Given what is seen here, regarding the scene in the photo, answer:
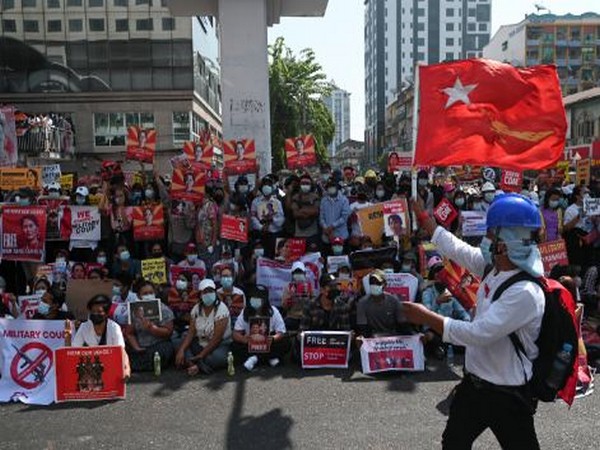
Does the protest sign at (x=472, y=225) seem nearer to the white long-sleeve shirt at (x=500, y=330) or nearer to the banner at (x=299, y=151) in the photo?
the banner at (x=299, y=151)

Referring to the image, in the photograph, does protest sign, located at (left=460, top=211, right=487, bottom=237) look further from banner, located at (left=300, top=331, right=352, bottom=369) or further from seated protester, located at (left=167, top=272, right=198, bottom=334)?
seated protester, located at (left=167, top=272, right=198, bottom=334)

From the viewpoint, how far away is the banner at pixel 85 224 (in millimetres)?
10219

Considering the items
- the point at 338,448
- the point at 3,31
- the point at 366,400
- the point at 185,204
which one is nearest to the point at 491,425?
the point at 338,448

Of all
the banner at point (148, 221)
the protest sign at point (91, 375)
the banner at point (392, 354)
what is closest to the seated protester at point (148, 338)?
the protest sign at point (91, 375)

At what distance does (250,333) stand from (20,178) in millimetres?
6228

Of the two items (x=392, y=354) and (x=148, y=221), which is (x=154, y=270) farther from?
(x=392, y=354)

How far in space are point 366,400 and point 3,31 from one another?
39.3 m

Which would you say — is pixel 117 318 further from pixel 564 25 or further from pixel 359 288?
pixel 564 25

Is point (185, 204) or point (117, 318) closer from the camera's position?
point (117, 318)

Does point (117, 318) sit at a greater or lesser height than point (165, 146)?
lesser

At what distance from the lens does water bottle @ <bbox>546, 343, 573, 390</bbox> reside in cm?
289

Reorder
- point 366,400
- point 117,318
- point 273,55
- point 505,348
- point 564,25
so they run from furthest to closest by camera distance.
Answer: point 564,25 < point 273,55 < point 117,318 < point 366,400 < point 505,348

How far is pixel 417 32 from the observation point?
11112 cm

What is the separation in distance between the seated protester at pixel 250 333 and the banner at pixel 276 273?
129 centimetres
